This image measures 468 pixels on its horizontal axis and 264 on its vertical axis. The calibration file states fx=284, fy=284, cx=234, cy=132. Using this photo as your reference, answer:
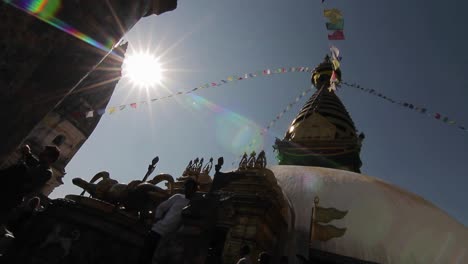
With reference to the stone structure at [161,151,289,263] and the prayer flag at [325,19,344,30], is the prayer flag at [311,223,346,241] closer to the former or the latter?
the stone structure at [161,151,289,263]

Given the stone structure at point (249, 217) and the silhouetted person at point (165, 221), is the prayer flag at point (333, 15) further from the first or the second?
the silhouetted person at point (165, 221)

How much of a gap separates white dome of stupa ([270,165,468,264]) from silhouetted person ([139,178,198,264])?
20.8 ft

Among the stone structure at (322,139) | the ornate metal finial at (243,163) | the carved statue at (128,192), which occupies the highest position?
the stone structure at (322,139)

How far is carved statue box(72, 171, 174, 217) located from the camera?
718 centimetres

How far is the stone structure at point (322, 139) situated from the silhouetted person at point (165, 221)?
1561 centimetres

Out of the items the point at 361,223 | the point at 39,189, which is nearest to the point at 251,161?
the point at 361,223

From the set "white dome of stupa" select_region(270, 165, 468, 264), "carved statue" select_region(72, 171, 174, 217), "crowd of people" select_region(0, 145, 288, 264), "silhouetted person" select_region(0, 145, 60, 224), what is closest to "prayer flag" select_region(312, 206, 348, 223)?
"white dome of stupa" select_region(270, 165, 468, 264)

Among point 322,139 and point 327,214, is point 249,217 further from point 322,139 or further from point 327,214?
point 322,139

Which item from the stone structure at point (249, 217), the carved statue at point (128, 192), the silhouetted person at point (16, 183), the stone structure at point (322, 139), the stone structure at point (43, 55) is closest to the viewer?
the stone structure at point (43, 55)

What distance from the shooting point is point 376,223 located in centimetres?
938

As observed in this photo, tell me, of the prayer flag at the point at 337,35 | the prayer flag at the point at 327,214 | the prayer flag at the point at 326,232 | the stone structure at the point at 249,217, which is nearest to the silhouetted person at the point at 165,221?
the stone structure at the point at 249,217

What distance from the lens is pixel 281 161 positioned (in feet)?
64.9

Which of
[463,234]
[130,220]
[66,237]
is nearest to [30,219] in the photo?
[66,237]

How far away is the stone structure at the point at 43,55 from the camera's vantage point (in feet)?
5.04
